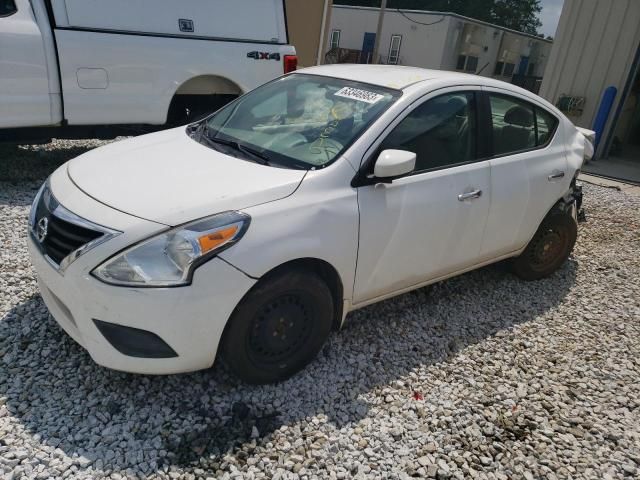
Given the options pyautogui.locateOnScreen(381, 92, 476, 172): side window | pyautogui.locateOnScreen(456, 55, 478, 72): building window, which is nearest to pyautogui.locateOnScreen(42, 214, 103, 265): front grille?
pyautogui.locateOnScreen(381, 92, 476, 172): side window

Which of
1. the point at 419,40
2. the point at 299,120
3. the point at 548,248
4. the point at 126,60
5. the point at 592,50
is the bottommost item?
the point at 548,248

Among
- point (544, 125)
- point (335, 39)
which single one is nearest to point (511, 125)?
point (544, 125)

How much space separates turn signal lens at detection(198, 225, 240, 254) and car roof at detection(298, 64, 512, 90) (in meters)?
1.52

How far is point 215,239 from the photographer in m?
2.34

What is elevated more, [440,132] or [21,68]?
[440,132]

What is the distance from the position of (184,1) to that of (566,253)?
188 inches

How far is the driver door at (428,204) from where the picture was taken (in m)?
2.93

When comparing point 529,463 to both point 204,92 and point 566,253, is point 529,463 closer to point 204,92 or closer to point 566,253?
point 566,253

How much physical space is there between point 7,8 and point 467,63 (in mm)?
28647

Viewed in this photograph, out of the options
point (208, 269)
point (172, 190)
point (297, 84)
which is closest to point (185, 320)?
point (208, 269)

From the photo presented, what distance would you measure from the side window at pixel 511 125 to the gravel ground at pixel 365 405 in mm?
1256

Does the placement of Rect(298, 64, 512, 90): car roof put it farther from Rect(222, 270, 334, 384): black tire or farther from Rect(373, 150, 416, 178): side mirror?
Rect(222, 270, 334, 384): black tire

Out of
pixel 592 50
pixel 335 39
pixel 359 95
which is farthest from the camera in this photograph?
pixel 335 39

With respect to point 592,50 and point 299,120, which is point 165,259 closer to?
point 299,120
